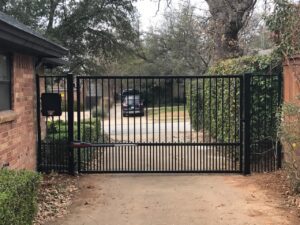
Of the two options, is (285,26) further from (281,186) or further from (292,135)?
(281,186)

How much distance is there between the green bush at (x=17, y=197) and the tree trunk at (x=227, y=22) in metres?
11.0

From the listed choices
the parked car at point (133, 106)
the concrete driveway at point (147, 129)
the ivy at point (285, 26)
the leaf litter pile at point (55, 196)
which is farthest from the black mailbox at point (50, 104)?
the ivy at point (285, 26)

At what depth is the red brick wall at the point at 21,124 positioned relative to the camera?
753cm

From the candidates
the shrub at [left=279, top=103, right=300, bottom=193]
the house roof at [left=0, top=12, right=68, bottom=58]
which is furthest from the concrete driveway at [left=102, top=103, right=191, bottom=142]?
the shrub at [left=279, top=103, right=300, bottom=193]

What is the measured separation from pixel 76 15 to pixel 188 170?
12.9 m

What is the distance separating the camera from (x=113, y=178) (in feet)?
31.1

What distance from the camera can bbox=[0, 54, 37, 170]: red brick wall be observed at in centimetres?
753

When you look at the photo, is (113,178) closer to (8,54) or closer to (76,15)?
(8,54)

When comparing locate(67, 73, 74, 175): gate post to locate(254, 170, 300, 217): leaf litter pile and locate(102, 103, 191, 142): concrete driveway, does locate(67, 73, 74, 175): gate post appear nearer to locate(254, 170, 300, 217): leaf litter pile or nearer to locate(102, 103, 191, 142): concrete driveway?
locate(102, 103, 191, 142): concrete driveway

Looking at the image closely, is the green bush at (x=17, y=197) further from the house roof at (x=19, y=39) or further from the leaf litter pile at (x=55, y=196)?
the house roof at (x=19, y=39)

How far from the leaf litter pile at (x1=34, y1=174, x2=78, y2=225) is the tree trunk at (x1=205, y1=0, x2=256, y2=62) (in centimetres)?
804

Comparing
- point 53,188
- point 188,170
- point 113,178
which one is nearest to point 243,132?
point 188,170

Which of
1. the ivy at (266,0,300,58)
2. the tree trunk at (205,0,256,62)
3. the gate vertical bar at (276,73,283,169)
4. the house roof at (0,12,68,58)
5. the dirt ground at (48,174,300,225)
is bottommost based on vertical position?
the dirt ground at (48,174,300,225)

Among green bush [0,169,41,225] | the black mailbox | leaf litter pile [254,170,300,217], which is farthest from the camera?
the black mailbox
